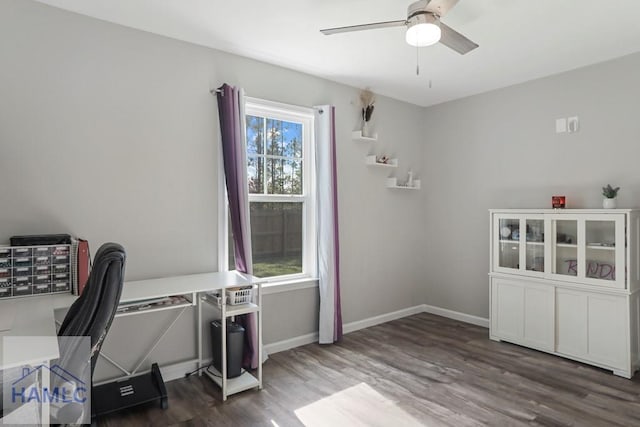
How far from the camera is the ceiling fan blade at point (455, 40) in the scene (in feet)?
7.17

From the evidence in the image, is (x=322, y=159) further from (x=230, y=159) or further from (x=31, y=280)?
(x=31, y=280)

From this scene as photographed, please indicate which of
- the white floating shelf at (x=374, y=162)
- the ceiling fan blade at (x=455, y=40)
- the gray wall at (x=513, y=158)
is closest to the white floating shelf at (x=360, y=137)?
the white floating shelf at (x=374, y=162)

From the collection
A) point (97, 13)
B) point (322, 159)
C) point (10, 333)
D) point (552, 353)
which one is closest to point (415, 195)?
point (322, 159)

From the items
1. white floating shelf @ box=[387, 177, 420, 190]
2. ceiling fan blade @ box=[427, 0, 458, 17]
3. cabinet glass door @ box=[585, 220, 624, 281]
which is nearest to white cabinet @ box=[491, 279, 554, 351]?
cabinet glass door @ box=[585, 220, 624, 281]

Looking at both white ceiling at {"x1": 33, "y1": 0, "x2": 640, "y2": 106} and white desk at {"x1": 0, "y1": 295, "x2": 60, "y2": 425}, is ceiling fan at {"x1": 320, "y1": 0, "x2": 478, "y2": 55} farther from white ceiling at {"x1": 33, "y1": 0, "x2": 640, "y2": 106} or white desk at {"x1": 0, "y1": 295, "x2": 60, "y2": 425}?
white desk at {"x1": 0, "y1": 295, "x2": 60, "y2": 425}

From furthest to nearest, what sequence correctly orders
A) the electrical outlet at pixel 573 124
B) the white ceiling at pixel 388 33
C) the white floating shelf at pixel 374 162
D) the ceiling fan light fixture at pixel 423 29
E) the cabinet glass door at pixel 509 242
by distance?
the white floating shelf at pixel 374 162 < the cabinet glass door at pixel 509 242 < the electrical outlet at pixel 573 124 < the white ceiling at pixel 388 33 < the ceiling fan light fixture at pixel 423 29

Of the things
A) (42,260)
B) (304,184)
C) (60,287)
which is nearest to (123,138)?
(42,260)

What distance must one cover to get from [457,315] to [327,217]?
6.84ft

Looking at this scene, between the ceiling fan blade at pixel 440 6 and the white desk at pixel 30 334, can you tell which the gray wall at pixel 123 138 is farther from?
the ceiling fan blade at pixel 440 6

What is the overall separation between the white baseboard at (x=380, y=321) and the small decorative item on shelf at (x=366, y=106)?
2020 millimetres

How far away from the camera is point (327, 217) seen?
359 cm

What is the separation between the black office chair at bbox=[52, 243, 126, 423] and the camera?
1.44 meters

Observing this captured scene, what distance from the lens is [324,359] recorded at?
3270 millimetres

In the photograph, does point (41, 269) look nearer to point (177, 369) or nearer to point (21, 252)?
point (21, 252)
